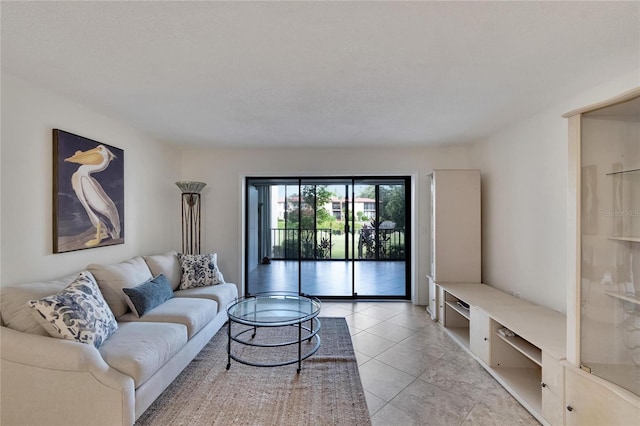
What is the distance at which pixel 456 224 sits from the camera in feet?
12.5

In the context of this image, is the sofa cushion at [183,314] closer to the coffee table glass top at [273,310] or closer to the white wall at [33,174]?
the coffee table glass top at [273,310]

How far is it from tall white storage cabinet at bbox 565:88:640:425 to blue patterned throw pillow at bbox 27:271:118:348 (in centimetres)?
311

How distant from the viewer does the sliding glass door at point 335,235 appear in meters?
4.80

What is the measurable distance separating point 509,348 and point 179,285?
362 cm

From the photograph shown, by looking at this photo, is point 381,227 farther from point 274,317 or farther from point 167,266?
point 167,266

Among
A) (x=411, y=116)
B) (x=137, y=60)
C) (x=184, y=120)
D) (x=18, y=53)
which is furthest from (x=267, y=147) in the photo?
(x=18, y=53)

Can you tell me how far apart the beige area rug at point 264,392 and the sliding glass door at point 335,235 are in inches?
76.0

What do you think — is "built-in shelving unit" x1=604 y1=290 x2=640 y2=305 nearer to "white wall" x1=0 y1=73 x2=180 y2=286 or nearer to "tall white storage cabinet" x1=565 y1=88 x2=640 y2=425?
"tall white storage cabinet" x1=565 y1=88 x2=640 y2=425

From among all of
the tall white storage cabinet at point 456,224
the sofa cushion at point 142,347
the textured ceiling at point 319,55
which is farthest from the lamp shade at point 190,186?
the tall white storage cabinet at point 456,224

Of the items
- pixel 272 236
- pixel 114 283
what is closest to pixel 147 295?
pixel 114 283

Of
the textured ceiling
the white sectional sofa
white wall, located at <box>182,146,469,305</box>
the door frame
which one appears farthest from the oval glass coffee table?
the textured ceiling

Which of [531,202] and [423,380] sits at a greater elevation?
[531,202]

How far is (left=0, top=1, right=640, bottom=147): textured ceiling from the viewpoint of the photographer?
1454 mm

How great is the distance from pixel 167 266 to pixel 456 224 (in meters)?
3.73
